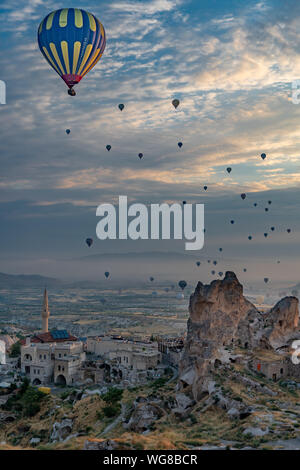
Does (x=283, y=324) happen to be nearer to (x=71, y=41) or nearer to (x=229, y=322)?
(x=229, y=322)

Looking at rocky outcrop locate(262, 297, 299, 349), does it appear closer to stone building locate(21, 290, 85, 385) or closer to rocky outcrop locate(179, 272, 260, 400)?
rocky outcrop locate(179, 272, 260, 400)

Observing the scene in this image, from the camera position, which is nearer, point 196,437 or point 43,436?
point 196,437

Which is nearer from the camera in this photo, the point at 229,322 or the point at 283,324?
the point at 229,322

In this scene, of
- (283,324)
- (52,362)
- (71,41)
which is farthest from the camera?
(52,362)

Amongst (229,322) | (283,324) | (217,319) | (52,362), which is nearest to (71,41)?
(217,319)

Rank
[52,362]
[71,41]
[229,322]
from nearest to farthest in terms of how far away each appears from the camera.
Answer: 1. [71,41]
2. [229,322]
3. [52,362]

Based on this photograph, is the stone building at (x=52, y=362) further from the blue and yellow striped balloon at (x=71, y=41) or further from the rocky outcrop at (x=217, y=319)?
the blue and yellow striped balloon at (x=71, y=41)
